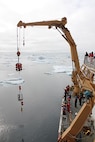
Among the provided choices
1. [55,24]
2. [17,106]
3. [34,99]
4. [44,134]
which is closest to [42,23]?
[55,24]

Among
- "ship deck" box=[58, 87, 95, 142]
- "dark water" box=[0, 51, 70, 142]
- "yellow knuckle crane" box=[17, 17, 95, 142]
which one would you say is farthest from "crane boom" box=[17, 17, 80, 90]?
"dark water" box=[0, 51, 70, 142]

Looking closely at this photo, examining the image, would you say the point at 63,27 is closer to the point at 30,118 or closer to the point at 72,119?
the point at 72,119

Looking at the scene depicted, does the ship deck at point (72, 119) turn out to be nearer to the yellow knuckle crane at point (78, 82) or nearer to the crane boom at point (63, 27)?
the yellow knuckle crane at point (78, 82)

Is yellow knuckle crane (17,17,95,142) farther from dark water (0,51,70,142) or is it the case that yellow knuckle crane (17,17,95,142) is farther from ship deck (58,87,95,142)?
dark water (0,51,70,142)

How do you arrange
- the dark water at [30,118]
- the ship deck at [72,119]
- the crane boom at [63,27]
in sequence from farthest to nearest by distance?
the dark water at [30,118] < the crane boom at [63,27] < the ship deck at [72,119]

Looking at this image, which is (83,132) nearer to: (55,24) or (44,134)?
(44,134)

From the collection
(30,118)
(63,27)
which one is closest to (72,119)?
(30,118)

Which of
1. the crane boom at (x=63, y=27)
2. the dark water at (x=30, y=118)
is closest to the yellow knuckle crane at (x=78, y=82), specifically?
the crane boom at (x=63, y=27)

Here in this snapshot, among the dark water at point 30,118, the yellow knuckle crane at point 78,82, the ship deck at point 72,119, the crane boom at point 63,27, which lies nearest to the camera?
the yellow knuckle crane at point 78,82

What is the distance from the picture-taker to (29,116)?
13.8m

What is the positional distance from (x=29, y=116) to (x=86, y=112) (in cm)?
816

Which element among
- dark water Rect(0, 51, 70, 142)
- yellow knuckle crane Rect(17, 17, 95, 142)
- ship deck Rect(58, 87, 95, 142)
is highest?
yellow knuckle crane Rect(17, 17, 95, 142)

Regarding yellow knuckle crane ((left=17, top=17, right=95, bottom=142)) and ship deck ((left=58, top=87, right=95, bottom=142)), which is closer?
yellow knuckle crane ((left=17, top=17, right=95, bottom=142))

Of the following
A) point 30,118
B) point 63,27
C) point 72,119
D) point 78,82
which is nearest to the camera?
point 72,119
